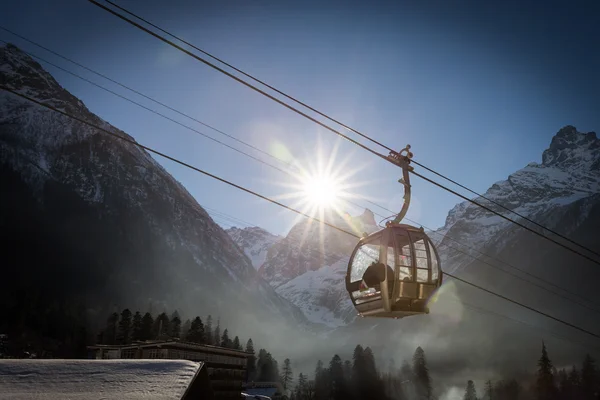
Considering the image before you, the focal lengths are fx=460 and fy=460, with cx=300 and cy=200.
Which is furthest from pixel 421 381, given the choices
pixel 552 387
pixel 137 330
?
pixel 137 330

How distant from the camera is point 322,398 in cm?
12725

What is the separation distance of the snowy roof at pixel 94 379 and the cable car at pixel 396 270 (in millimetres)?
7326

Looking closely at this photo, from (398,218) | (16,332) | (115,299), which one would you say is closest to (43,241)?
(115,299)

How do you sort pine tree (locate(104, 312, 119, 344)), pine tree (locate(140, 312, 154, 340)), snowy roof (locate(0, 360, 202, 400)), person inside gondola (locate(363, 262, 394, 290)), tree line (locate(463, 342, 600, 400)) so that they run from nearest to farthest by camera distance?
snowy roof (locate(0, 360, 202, 400)), person inside gondola (locate(363, 262, 394, 290)), pine tree (locate(140, 312, 154, 340)), tree line (locate(463, 342, 600, 400)), pine tree (locate(104, 312, 119, 344))

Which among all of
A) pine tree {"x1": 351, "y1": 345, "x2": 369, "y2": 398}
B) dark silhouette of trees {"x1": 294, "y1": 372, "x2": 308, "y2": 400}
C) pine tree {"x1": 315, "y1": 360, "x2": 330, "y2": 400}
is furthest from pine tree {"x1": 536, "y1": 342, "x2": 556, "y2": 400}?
dark silhouette of trees {"x1": 294, "y1": 372, "x2": 308, "y2": 400}

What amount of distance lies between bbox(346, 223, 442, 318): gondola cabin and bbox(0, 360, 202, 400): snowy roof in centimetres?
732

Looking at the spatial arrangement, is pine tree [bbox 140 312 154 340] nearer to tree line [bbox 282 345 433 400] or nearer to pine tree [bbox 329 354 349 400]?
tree line [bbox 282 345 433 400]

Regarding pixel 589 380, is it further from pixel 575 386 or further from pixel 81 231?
pixel 81 231

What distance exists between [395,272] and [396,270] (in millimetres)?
63

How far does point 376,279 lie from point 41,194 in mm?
167579

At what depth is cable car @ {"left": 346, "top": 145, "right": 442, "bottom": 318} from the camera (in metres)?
12.1

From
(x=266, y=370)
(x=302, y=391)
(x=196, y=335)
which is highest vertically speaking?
(x=196, y=335)

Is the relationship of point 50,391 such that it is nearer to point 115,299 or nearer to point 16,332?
point 16,332

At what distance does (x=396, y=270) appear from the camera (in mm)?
12094
